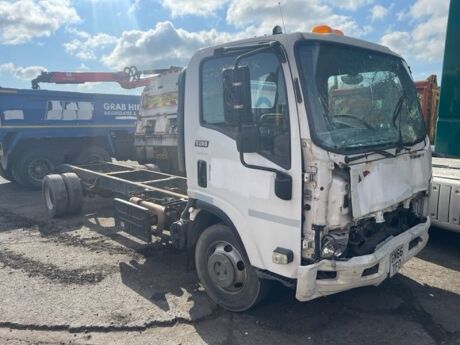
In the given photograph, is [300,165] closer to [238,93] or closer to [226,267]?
[238,93]

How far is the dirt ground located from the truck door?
2.60 feet

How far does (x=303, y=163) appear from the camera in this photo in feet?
9.71

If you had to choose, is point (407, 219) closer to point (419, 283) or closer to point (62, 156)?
point (419, 283)

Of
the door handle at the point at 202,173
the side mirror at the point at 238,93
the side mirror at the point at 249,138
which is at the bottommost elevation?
the door handle at the point at 202,173

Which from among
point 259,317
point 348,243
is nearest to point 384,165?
point 348,243

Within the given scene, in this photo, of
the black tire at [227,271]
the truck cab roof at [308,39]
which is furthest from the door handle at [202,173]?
the truck cab roof at [308,39]

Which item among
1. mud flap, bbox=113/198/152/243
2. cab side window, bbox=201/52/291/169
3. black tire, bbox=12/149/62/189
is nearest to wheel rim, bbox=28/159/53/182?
black tire, bbox=12/149/62/189

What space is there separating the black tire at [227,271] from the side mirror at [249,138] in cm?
98

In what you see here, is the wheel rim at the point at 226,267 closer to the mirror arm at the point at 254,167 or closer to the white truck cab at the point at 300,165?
the white truck cab at the point at 300,165

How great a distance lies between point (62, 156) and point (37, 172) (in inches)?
32.0

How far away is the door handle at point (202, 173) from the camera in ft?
12.7

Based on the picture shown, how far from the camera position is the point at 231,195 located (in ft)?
11.8

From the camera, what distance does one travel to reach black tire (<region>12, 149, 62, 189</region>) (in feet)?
34.6

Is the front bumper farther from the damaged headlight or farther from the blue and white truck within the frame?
the blue and white truck
